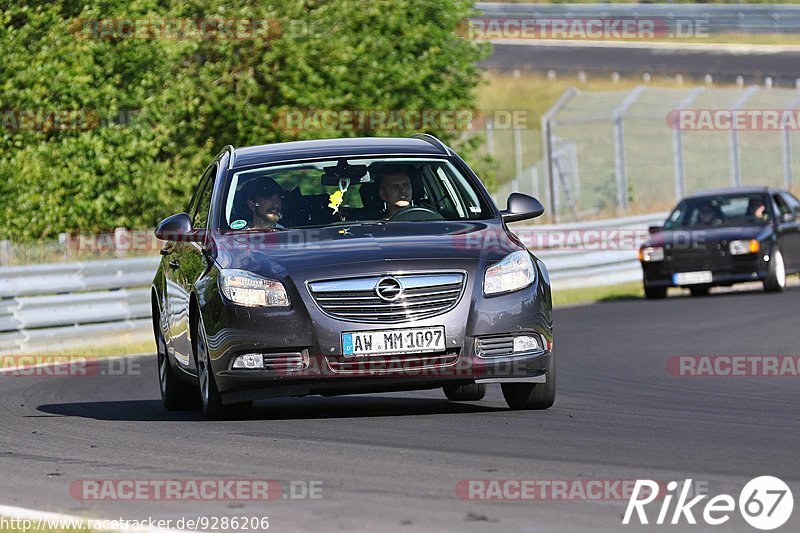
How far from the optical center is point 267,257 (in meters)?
9.64

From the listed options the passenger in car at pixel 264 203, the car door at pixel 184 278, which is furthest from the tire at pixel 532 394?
the car door at pixel 184 278

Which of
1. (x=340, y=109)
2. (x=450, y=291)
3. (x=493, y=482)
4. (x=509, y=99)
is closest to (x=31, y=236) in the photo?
(x=340, y=109)

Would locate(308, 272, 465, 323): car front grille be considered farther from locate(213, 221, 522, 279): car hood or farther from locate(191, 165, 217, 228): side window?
locate(191, 165, 217, 228): side window

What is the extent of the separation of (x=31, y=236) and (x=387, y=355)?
1651 cm

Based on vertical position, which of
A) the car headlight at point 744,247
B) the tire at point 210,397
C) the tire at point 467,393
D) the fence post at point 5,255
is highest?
the tire at point 210,397

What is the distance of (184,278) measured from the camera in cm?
1075

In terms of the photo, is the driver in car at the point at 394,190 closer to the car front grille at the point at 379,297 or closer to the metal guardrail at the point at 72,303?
the car front grille at the point at 379,297

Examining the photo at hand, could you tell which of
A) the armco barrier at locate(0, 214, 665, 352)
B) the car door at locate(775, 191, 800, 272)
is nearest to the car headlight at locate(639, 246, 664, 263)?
the car door at locate(775, 191, 800, 272)

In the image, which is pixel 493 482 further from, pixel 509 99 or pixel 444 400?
pixel 509 99

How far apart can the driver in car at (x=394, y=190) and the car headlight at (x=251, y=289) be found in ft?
4.18

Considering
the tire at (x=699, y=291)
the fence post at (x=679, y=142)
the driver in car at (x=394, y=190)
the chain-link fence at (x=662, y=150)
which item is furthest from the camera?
the chain-link fence at (x=662, y=150)

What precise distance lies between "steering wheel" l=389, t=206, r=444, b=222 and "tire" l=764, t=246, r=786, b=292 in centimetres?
1332

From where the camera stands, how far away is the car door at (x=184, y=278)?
10562mm

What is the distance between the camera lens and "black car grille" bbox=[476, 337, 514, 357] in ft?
31.0
